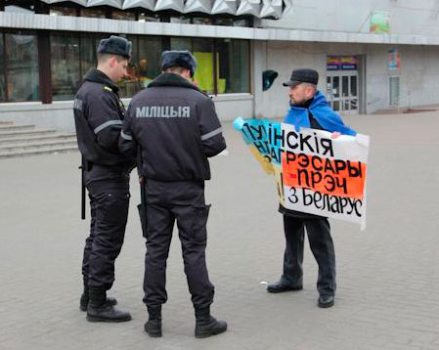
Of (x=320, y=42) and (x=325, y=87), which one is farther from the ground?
(x=320, y=42)

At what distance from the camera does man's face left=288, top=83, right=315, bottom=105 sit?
511 centimetres

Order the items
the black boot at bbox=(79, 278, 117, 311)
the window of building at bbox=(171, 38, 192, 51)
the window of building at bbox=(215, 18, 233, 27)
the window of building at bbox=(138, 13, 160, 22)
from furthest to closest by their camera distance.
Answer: the window of building at bbox=(215, 18, 233, 27) < the window of building at bbox=(171, 38, 192, 51) < the window of building at bbox=(138, 13, 160, 22) < the black boot at bbox=(79, 278, 117, 311)

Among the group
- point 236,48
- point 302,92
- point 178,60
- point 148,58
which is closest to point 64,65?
point 148,58

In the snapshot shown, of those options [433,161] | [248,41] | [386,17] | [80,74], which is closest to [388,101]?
[386,17]

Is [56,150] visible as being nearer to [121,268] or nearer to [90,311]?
[121,268]

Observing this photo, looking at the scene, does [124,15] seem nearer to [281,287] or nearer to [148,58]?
[148,58]

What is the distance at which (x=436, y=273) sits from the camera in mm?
5969

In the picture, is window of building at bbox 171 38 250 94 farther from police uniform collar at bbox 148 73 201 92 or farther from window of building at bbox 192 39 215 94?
police uniform collar at bbox 148 73 201 92

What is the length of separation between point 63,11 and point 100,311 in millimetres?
18667

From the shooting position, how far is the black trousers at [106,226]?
15.5ft

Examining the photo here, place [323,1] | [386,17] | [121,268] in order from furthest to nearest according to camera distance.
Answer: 1. [386,17]
2. [323,1]
3. [121,268]

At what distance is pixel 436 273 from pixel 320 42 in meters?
26.5

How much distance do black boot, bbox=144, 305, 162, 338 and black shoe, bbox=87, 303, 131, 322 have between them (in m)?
0.37

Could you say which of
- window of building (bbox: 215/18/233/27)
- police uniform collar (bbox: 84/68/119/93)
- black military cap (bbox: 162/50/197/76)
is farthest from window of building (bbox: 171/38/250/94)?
black military cap (bbox: 162/50/197/76)
